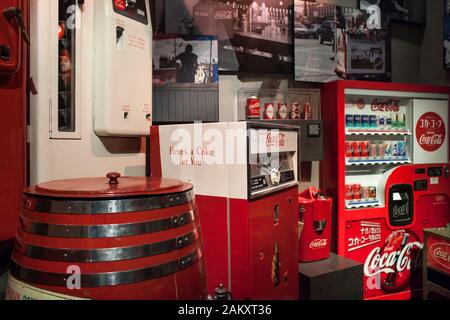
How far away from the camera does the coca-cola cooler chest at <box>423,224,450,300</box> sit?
2.66 metres

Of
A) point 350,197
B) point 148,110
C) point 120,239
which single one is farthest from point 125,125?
point 350,197

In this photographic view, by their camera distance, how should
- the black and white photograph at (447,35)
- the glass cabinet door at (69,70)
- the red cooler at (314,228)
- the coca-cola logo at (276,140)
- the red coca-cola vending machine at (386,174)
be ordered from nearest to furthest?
the glass cabinet door at (69,70) → the coca-cola logo at (276,140) → the red cooler at (314,228) → the red coca-cola vending machine at (386,174) → the black and white photograph at (447,35)

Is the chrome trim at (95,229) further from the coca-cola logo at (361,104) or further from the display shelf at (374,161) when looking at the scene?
the coca-cola logo at (361,104)

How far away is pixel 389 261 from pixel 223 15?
2681mm

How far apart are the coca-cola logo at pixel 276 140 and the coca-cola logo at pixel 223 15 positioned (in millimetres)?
1396

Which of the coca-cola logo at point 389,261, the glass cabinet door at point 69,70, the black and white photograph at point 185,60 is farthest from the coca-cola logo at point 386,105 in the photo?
the glass cabinet door at point 69,70

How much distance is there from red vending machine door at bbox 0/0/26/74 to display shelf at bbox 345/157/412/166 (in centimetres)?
280

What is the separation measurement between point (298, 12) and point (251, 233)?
2.38 metres

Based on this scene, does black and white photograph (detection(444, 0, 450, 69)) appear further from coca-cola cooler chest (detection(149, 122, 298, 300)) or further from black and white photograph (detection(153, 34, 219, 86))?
coca-cola cooler chest (detection(149, 122, 298, 300))

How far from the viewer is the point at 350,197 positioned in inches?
135

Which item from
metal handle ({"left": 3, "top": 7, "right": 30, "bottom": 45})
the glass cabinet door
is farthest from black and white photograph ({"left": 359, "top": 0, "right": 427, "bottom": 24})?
metal handle ({"left": 3, "top": 7, "right": 30, "bottom": 45})

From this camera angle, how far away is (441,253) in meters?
2.70

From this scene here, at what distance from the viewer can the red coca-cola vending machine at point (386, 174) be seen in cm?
314

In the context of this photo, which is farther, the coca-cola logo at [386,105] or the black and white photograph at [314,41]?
the coca-cola logo at [386,105]
